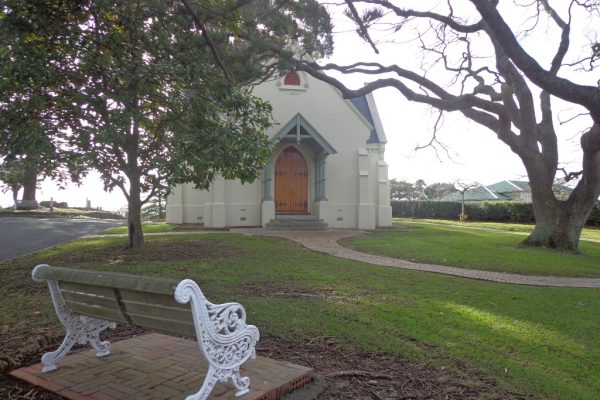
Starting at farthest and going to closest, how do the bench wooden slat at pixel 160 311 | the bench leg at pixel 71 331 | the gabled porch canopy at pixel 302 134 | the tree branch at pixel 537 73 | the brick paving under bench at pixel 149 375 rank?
1. the gabled porch canopy at pixel 302 134
2. the tree branch at pixel 537 73
3. the bench leg at pixel 71 331
4. the brick paving under bench at pixel 149 375
5. the bench wooden slat at pixel 160 311

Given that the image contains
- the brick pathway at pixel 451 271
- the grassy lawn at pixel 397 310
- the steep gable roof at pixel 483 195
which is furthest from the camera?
→ the steep gable roof at pixel 483 195

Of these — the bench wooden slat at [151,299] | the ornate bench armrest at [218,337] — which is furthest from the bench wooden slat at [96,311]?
the ornate bench armrest at [218,337]

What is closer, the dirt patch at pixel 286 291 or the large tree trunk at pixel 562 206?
the dirt patch at pixel 286 291

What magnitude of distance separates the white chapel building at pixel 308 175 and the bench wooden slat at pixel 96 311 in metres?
15.9

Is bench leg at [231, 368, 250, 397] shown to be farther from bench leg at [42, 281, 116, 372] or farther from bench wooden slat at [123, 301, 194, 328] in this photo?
bench leg at [42, 281, 116, 372]

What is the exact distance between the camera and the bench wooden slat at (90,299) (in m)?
3.51

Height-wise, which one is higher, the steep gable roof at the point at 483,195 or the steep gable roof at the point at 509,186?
the steep gable roof at the point at 509,186

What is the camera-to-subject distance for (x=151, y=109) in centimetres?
809

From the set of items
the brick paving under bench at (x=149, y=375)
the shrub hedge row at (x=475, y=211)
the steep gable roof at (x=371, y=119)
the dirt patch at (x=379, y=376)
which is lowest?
the dirt patch at (x=379, y=376)

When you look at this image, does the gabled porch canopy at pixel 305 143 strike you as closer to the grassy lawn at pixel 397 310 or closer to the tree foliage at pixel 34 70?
the grassy lawn at pixel 397 310

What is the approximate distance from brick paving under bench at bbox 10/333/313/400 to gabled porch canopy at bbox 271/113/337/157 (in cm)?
1516

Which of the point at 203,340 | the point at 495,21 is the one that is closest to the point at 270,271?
the point at 203,340

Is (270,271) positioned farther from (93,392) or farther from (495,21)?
(495,21)

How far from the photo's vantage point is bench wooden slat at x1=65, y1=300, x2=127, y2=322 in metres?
3.54
